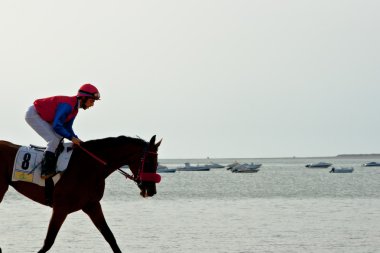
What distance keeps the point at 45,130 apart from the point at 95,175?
1.19 meters

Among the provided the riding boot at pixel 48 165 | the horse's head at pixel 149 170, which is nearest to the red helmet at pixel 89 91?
the riding boot at pixel 48 165

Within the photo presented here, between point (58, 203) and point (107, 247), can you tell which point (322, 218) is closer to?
point (107, 247)

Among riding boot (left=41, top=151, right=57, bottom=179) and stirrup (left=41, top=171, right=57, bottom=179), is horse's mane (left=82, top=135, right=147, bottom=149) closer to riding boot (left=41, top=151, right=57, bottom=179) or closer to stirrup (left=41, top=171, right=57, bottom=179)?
riding boot (left=41, top=151, right=57, bottom=179)

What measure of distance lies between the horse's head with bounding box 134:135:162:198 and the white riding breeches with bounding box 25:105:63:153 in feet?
5.27

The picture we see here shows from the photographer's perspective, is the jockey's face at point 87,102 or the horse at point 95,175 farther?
the jockey's face at point 87,102

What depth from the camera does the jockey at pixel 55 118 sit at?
46.3ft

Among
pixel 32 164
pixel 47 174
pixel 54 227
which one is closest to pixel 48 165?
pixel 47 174

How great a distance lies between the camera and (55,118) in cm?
1403

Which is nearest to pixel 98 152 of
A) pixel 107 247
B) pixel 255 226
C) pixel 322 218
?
pixel 107 247

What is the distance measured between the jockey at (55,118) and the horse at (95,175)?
314 mm

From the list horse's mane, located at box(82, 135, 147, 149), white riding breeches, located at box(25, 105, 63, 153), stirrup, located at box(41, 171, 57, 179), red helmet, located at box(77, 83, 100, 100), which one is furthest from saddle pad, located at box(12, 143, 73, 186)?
red helmet, located at box(77, 83, 100, 100)

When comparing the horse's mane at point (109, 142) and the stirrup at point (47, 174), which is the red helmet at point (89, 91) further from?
the stirrup at point (47, 174)

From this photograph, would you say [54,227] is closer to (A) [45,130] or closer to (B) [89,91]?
(A) [45,130]

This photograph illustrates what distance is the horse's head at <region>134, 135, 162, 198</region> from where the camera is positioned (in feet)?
45.3
